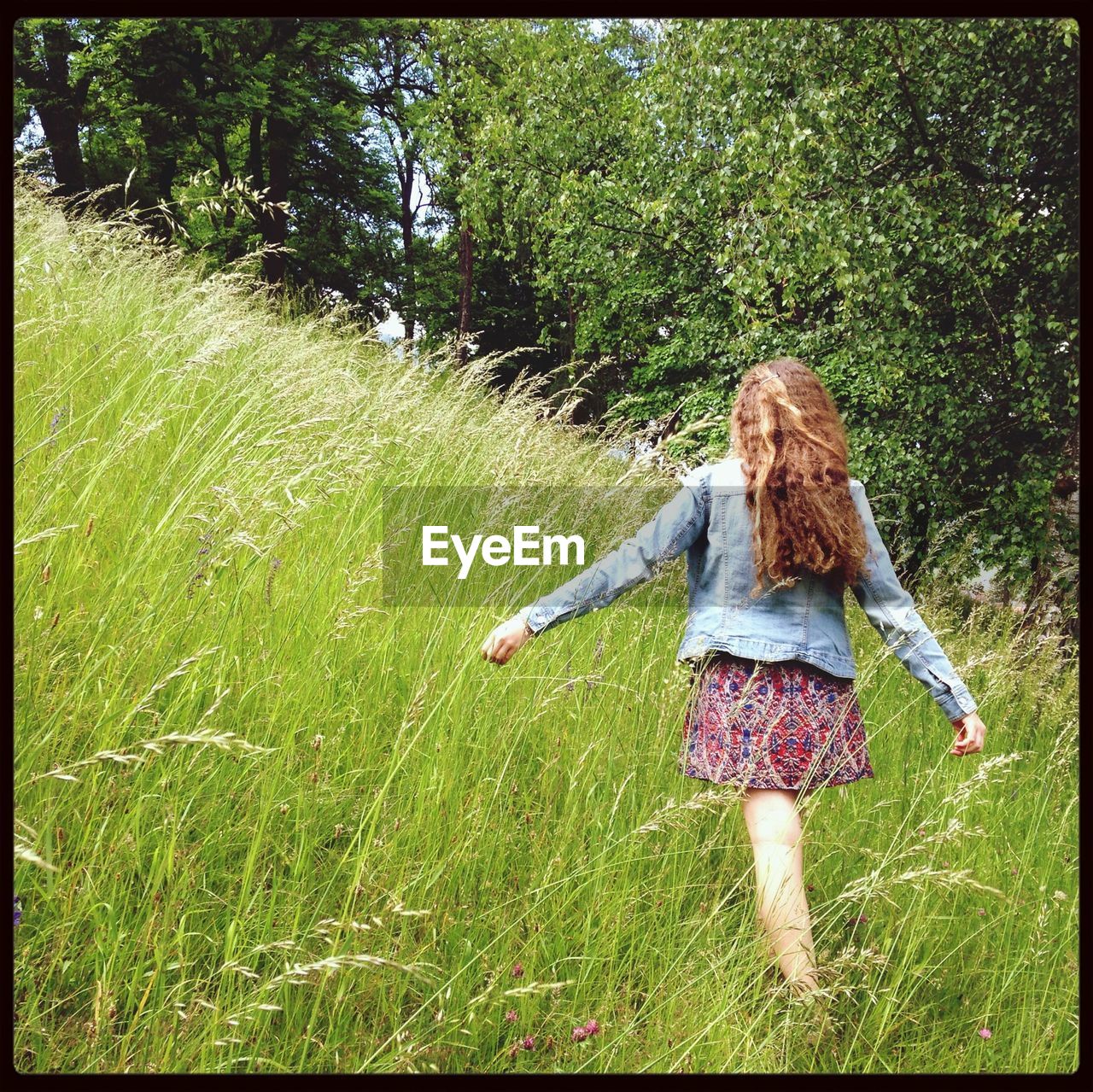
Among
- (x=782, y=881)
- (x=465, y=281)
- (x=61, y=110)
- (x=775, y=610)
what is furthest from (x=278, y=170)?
(x=782, y=881)

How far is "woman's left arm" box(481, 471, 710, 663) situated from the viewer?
177 cm

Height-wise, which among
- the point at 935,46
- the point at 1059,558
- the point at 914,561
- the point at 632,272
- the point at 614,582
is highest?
the point at 935,46

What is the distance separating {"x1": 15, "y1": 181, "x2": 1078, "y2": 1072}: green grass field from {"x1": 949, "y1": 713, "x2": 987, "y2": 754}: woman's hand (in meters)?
0.13

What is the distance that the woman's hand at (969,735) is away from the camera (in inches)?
74.2

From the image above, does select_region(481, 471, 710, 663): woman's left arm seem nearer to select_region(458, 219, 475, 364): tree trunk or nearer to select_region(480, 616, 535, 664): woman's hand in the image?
select_region(480, 616, 535, 664): woman's hand

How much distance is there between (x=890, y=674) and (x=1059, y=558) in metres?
2.27

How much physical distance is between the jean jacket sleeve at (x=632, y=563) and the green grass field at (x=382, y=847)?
0.55ft

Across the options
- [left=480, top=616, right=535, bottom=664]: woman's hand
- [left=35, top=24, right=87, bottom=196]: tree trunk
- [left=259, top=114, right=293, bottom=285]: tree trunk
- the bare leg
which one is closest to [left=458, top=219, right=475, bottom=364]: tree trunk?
[left=259, top=114, right=293, bottom=285]: tree trunk

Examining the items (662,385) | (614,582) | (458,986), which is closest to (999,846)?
(614,582)

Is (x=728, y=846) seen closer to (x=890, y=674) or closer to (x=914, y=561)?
(x=890, y=674)

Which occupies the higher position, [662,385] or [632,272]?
[632,272]

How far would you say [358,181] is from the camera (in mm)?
3484

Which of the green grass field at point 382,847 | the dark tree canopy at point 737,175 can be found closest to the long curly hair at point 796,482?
the green grass field at point 382,847

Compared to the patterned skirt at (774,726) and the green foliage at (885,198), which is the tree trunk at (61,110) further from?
the patterned skirt at (774,726)
